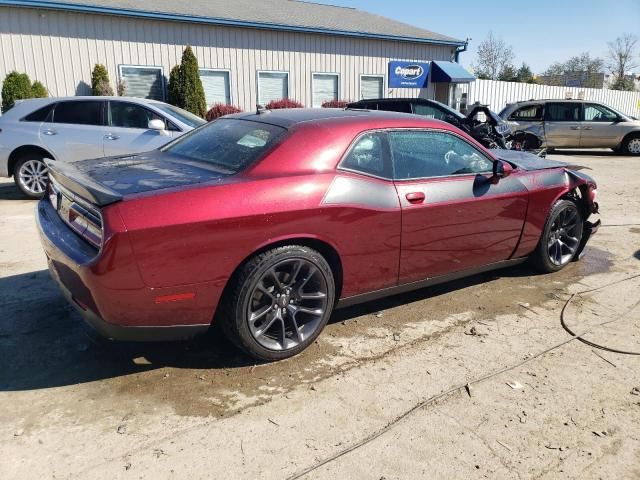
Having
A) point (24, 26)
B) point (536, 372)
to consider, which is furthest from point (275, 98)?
point (536, 372)

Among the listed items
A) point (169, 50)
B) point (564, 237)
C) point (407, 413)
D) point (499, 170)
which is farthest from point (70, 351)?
point (169, 50)

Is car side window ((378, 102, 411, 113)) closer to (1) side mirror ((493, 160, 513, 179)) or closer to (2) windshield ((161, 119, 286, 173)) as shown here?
(1) side mirror ((493, 160, 513, 179))

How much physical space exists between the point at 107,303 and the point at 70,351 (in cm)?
96

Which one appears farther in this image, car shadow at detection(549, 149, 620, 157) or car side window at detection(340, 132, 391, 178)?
car shadow at detection(549, 149, 620, 157)

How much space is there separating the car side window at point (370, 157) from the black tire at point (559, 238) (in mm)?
1956

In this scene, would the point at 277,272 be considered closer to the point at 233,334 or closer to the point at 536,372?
the point at 233,334

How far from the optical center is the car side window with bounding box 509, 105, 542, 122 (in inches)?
632

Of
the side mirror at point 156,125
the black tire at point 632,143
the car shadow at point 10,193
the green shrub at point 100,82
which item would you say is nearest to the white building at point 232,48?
the green shrub at point 100,82

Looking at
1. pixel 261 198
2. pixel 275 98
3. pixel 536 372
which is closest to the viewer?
A: pixel 261 198

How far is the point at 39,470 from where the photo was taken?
2375 mm

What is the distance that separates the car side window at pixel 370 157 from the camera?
11.8 ft

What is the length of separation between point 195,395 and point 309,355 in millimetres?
809

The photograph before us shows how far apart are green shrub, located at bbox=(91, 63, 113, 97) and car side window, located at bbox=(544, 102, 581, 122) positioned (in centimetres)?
1240

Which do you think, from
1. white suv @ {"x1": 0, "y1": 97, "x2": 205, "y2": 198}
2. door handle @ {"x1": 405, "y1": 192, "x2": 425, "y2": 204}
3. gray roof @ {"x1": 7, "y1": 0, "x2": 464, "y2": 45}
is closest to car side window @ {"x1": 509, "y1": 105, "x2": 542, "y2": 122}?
gray roof @ {"x1": 7, "y1": 0, "x2": 464, "y2": 45}
